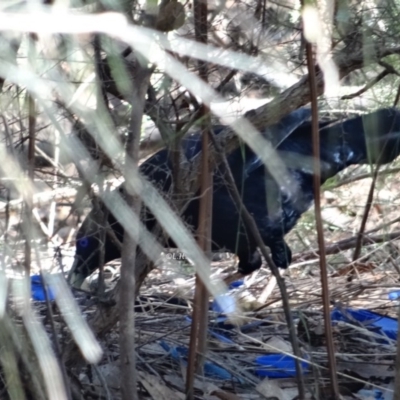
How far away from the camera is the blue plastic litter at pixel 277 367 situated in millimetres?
2207

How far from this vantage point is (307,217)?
3.84 m

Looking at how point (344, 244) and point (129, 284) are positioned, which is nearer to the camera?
point (129, 284)

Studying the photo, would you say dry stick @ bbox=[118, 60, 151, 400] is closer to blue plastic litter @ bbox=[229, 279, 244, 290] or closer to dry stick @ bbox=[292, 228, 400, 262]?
dry stick @ bbox=[292, 228, 400, 262]

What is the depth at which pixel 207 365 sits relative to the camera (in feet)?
7.27

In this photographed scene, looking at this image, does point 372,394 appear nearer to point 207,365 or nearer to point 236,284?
point 207,365

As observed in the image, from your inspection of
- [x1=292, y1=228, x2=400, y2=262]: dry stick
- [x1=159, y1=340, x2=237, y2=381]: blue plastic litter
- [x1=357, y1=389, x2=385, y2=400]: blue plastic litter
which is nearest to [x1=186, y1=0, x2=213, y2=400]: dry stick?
[x1=159, y1=340, x2=237, y2=381]: blue plastic litter

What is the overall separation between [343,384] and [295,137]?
1393 millimetres

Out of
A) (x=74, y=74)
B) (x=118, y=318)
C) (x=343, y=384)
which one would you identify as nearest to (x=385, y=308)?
(x=343, y=384)

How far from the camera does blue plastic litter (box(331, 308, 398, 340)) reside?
2496 mm

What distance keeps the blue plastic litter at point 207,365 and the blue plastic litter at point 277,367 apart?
9 cm

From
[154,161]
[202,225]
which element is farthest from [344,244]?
[202,225]

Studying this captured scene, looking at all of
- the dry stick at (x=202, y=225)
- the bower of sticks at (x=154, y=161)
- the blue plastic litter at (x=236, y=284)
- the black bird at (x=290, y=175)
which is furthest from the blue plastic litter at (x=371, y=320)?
the blue plastic litter at (x=236, y=284)

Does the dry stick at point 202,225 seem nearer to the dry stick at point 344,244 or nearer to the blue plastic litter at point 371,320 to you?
the blue plastic litter at point 371,320

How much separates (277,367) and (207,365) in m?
0.19
